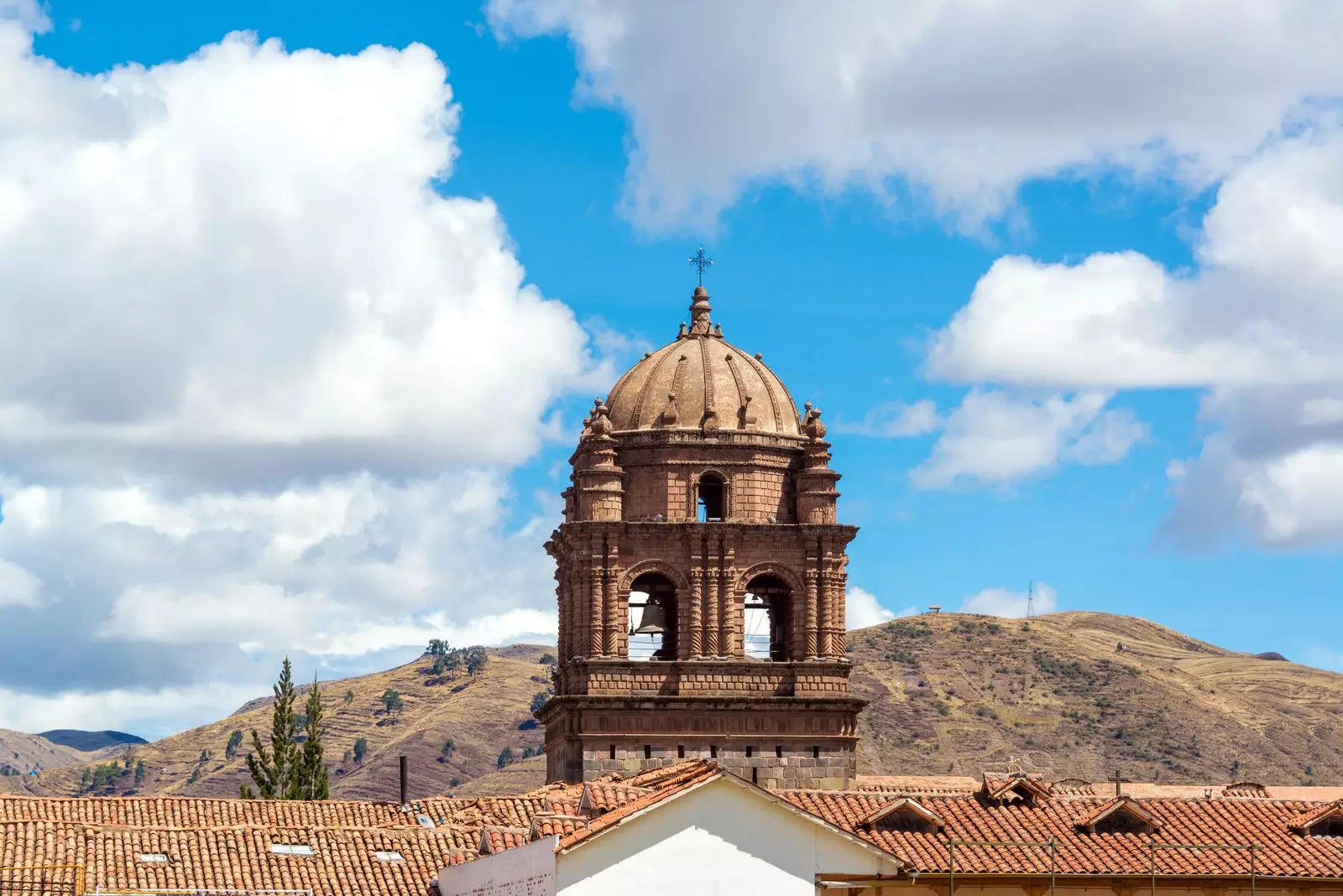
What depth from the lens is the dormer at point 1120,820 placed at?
43344mm

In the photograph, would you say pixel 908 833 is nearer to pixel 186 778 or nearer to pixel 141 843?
pixel 141 843

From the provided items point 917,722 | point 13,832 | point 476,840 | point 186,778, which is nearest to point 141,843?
point 13,832

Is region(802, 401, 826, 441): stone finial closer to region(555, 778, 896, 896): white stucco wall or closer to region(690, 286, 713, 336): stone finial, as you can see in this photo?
region(690, 286, 713, 336): stone finial

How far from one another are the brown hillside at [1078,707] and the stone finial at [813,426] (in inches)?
2827

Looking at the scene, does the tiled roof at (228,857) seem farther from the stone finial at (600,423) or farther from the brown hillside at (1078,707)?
the brown hillside at (1078,707)

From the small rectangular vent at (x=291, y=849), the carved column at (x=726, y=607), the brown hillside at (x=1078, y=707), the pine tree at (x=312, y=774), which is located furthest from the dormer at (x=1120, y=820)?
the brown hillside at (x=1078, y=707)

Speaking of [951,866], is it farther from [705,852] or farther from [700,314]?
[700,314]

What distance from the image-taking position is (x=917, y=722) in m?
146

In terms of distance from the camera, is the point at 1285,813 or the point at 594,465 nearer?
the point at 1285,813

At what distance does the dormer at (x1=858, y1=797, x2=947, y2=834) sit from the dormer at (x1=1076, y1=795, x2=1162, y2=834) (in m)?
2.56

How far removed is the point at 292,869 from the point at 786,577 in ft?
44.8

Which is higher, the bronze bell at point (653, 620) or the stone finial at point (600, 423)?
the stone finial at point (600, 423)

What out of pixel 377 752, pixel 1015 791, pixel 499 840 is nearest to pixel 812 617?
pixel 1015 791

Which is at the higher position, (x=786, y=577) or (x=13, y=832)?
(x=786, y=577)
